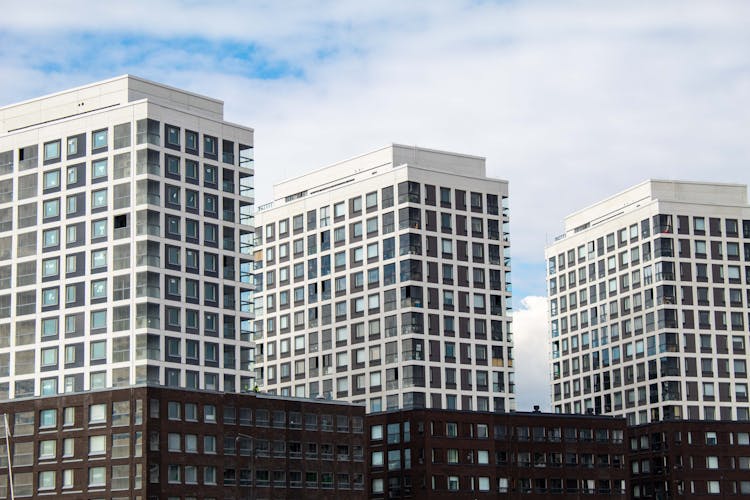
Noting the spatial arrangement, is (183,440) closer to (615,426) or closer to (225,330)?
(225,330)

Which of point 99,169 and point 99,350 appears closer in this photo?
point 99,350

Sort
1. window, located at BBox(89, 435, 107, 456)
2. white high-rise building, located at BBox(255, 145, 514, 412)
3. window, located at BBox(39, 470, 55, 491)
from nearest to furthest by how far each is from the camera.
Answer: window, located at BBox(89, 435, 107, 456), window, located at BBox(39, 470, 55, 491), white high-rise building, located at BBox(255, 145, 514, 412)

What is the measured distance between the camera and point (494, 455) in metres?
186

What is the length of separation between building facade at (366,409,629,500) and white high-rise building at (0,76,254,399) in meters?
26.2

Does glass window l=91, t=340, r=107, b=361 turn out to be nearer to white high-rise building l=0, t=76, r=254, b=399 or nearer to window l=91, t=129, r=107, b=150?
white high-rise building l=0, t=76, r=254, b=399

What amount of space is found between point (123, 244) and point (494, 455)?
57.2m

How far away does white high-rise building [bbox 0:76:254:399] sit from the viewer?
157m

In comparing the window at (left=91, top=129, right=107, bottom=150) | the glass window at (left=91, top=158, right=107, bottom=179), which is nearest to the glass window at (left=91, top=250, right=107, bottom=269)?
the glass window at (left=91, top=158, right=107, bottom=179)

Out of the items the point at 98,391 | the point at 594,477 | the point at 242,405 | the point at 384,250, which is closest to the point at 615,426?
the point at 594,477

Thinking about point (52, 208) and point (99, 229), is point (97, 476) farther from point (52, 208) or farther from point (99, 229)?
point (52, 208)

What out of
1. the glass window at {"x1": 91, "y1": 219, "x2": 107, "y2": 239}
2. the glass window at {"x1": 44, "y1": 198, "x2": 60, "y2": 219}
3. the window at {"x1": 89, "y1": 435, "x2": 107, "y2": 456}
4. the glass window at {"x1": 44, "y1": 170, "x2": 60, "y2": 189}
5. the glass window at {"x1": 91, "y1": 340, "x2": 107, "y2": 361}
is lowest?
the window at {"x1": 89, "y1": 435, "x2": 107, "y2": 456}

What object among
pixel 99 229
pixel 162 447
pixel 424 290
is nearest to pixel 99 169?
pixel 99 229

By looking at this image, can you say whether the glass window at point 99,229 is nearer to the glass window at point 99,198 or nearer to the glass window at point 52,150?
the glass window at point 99,198

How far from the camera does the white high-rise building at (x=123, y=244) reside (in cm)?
15712
